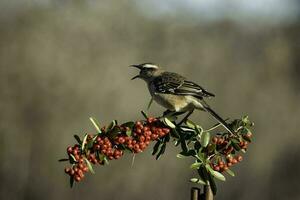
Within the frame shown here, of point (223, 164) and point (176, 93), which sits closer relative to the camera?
point (223, 164)

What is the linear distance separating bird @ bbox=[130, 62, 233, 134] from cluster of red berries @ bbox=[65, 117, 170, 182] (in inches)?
55.6

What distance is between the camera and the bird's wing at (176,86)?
17.4 feet

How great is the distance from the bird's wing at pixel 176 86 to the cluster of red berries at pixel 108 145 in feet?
5.60

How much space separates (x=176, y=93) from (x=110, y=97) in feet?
24.9

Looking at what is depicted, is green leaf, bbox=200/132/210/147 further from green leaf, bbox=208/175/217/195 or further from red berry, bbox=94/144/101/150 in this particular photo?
red berry, bbox=94/144/101/150

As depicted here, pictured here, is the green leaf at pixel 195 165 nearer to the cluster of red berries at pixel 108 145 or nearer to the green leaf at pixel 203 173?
the green leaf at pixel 203 173

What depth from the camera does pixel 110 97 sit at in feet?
42.8

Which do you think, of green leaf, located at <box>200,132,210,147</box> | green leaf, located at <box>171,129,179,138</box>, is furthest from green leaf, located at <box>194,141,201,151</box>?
green leaf, located at <box>171,129,179,138</box>

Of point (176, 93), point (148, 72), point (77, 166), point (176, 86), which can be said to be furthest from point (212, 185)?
point (148, 72)

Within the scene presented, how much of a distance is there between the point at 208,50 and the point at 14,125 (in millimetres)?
6602

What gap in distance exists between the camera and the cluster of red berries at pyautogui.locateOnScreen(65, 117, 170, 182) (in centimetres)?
345

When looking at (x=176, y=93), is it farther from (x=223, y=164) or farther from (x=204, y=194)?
(x=204, y=194)

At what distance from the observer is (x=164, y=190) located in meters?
11.7

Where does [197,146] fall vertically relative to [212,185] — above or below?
A: above
